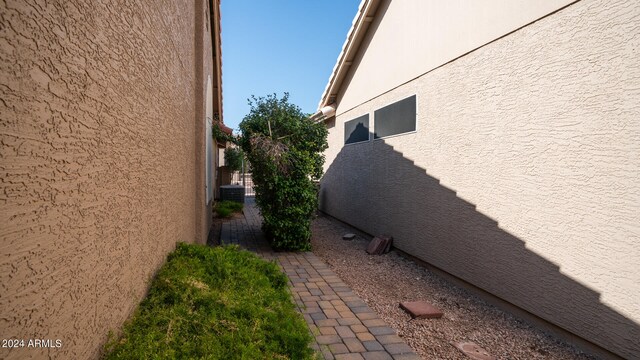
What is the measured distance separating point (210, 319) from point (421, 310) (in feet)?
9.18

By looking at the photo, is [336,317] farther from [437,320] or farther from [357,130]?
[357,130]

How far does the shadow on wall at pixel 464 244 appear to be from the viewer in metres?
3.41

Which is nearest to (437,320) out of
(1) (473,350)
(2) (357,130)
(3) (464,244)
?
(1) (473,350)

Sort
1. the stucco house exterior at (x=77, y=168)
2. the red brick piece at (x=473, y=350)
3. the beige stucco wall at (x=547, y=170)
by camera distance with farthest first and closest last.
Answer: the red brick piece at (x=473, y=350), the beige stucco wall at (x=547, y=170), the stucco house exterior at (x=77, y=168)

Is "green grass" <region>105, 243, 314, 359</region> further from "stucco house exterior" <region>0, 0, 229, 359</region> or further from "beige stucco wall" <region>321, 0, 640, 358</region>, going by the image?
"beige stucco wall" <region>321, 0, 640, 358</region>

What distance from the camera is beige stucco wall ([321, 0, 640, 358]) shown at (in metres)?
3.17

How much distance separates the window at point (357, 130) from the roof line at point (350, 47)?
1.49 meters

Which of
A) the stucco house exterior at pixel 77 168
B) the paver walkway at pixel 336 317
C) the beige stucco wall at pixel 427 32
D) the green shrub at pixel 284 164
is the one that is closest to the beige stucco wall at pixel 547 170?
the beige stucco wall at pixel 427 32

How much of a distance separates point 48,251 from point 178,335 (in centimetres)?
126

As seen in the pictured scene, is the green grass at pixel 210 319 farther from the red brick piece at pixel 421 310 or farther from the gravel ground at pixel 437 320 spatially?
the red brick piece at pixel 421 310

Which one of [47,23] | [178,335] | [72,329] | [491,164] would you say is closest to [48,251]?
[72,329]

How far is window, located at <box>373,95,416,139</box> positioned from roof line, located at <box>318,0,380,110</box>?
7.61ft

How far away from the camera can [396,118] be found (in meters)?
7.26

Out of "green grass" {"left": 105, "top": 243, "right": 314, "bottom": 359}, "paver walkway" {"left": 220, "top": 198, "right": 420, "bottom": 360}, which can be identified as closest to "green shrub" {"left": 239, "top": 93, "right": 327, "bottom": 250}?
"paver walkway" {"left": 220, "top": 198, "right": 420, "bottom": 360}
